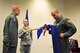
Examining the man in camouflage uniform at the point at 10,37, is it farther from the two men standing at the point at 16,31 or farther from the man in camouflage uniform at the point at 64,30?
the man in camouflage uniform at the point at 64,30

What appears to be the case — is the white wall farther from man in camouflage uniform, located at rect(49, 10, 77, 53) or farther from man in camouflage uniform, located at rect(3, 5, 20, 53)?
man in camouflage uniform, located at rect(49, 10, 77, 53)

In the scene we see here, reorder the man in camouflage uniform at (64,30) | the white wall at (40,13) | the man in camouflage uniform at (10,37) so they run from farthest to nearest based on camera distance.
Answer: the white wall at (40,13)
the man in camouflage uniform at (10,37)
the man in camouflage uniform at (64,30)

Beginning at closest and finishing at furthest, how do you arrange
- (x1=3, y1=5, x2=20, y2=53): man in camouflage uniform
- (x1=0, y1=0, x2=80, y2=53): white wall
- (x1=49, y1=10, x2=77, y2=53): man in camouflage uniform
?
(x1=49, y1=10, x2=77, y2=53): man in camouflage uniform, (x1=3, y1=5, x2=20, y2=53): man in camouflage uniform, (x1=0, y1=0, x2=80, y2=53): white wall

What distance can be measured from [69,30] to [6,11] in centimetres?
333

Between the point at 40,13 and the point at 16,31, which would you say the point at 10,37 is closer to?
the point at 16,31

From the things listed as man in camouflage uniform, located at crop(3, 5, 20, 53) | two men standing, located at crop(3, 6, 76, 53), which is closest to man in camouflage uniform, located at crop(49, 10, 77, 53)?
two men standing, located at crop(3, 6, 76, 53)

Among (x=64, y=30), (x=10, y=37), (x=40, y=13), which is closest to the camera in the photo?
(x=64, y=30)

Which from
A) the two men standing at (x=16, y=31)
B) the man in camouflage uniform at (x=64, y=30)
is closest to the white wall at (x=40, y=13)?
the two men standing at (x=16, y=31)

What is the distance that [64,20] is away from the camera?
3303 millimetres

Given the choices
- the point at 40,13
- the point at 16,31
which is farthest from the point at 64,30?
the point at 40,13

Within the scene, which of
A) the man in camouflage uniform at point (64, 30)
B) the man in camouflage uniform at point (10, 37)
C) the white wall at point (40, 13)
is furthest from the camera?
the white wall at point (40, 13)

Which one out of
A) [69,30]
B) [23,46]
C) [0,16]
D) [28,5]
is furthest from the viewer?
[28,5]

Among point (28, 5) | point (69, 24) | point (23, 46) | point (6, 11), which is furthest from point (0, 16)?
point (69, 24)

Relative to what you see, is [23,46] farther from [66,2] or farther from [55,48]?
[66,2]
